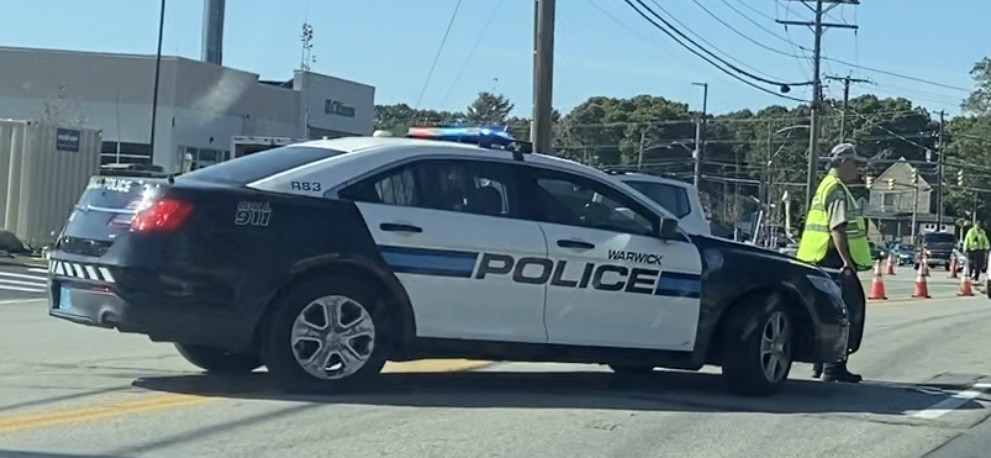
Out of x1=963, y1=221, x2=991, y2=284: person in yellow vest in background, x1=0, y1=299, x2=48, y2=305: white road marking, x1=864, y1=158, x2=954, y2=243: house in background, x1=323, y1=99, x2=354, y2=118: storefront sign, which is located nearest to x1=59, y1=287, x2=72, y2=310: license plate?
x1=0, y1=299, x2=48, y2=305: white road marking

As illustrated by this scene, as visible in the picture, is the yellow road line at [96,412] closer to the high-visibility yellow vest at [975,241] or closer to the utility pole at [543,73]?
the utility pole at [543,73]

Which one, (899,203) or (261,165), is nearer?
(261,165)

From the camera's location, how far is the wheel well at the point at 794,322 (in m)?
9.52

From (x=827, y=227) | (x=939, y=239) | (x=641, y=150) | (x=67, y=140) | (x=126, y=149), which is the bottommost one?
(x=827, y=227)

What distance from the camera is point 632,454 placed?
7.31 m

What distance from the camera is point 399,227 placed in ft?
28.1

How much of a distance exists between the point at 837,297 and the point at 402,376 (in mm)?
3093

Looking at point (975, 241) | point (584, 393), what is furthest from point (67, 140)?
point (584, 393)

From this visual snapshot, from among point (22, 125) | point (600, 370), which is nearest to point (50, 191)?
point (22, 125)

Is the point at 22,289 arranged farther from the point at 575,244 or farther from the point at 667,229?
the point at 667,229

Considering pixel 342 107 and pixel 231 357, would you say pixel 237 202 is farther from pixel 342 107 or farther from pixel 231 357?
pixel 342 107

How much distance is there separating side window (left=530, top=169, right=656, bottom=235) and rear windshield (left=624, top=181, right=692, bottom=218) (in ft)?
25.7

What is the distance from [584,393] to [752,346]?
115cm

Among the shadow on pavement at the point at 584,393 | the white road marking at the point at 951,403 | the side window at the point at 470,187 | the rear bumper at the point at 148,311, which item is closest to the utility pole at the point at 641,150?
the white road marking at the point at 951,403
